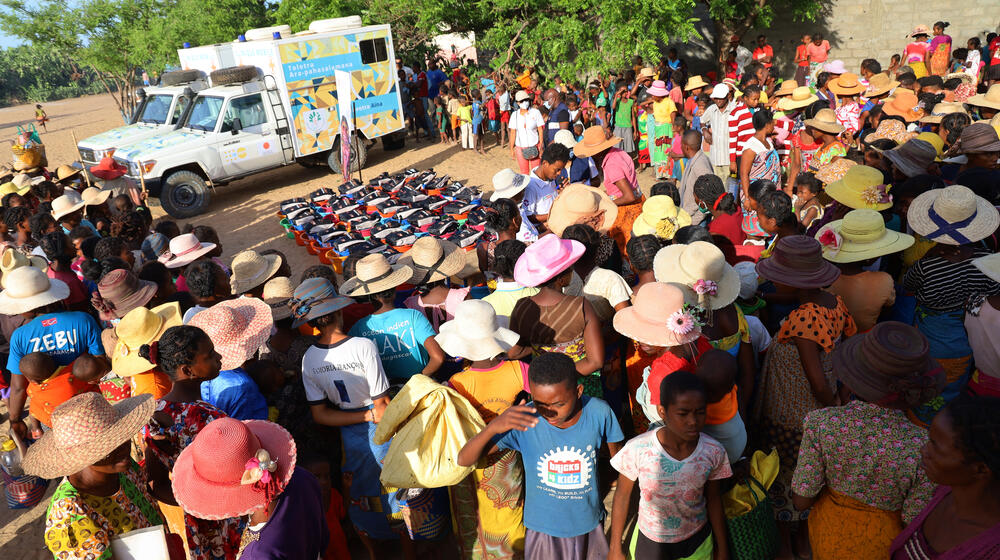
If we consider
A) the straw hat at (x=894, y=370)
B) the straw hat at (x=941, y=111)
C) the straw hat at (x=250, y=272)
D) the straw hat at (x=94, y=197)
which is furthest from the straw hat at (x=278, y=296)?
the straw hat at (x=941, y=111)

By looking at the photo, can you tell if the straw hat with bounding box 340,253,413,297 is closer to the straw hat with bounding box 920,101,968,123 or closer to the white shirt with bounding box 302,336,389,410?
the white shirt with bounding box 302,336,389,410

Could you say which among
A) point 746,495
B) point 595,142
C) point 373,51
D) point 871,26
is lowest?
point 746,495

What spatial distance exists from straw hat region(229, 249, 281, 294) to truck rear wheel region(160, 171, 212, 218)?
747 centimetres

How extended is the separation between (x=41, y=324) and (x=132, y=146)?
8.46m

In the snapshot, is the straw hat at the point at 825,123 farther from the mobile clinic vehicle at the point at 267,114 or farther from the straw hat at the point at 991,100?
the mobile clinic vehicle at the point at 267,114

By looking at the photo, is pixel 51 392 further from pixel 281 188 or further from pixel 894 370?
pixel 281 188

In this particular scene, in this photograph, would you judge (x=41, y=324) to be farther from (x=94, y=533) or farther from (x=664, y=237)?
(x=664, y=237)

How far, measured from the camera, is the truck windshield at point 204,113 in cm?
1159

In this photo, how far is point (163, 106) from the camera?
1224 centimetres

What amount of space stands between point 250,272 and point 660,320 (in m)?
3.38

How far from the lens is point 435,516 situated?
3.48m

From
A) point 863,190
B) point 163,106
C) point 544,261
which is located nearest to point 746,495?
point 544,261

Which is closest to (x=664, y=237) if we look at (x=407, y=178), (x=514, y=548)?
(x=514, y=548)

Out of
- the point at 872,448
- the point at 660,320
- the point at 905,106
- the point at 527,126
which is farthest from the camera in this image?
the point at 527,126
